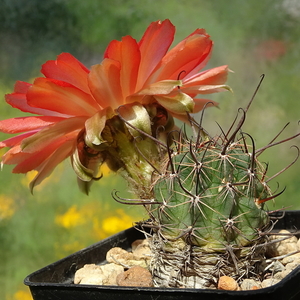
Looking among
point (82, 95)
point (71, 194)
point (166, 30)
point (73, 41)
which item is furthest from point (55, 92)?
point (73, 41)

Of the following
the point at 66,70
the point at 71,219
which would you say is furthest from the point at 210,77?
the point at 71,219

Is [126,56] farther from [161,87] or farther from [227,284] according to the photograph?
[227,284]

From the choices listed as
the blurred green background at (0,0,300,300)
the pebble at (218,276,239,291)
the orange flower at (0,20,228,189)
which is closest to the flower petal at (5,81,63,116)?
the orange flower at (0,20,228,189)

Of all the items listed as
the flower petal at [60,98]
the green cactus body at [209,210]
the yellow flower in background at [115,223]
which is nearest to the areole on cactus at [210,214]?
the green cactus body at [209,210]

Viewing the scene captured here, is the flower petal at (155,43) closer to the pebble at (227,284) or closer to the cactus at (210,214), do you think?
the cactus at (210,214)

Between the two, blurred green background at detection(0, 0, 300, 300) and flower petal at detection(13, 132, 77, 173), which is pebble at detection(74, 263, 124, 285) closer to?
flower petal at detection(13, 132, 77, 173)
